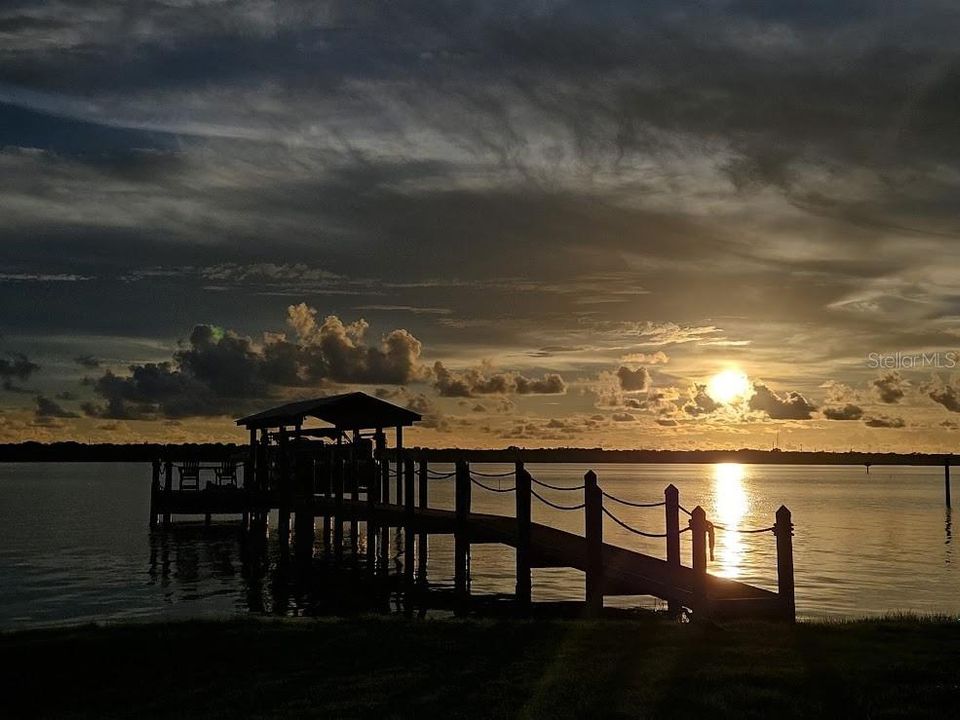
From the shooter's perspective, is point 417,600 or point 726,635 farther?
point 417,600

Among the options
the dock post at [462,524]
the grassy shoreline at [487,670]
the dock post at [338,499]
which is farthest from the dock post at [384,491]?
the grassy shoreline at [487,670]

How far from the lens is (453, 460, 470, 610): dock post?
2922cm

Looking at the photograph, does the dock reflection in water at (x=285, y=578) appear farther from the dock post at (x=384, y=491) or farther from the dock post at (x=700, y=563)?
the dock post at (x=700, y=563)

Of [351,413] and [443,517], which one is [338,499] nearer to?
[351,413]

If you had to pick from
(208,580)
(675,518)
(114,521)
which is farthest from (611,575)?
(114,521)

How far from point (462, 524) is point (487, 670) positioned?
1766cm

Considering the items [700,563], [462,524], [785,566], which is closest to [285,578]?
[462,524]

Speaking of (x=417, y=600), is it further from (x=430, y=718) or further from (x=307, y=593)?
Result: (x=430, y=718)

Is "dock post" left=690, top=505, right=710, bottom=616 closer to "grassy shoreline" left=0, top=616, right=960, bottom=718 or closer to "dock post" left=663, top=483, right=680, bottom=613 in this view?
"dock post" left=663, top=483, right=680, bottom=613

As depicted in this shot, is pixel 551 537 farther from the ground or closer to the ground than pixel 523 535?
closer to the ground

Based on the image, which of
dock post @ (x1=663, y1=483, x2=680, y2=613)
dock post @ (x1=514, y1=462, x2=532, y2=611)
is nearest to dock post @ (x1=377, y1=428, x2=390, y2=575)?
dock post @ (x1=514, y1=462, x2=532, y2=611)

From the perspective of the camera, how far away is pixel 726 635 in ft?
46.9

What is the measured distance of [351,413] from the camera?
39.7 metres

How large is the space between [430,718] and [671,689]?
107 inches
